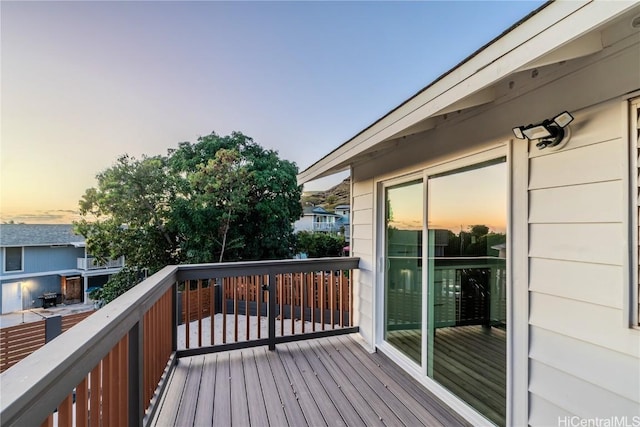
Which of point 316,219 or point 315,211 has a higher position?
point 315,211

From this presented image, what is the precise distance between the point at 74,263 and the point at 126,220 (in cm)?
837

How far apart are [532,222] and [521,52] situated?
95 centimetres

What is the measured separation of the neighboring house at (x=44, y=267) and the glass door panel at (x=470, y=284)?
15.8 metres

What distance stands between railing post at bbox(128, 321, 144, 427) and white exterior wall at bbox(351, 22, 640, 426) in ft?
7.20

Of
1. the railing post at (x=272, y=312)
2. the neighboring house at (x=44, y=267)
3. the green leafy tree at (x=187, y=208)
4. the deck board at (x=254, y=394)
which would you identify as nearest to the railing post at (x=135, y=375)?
the deck board at (x=254, y=394)

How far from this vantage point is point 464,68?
1.42 metres

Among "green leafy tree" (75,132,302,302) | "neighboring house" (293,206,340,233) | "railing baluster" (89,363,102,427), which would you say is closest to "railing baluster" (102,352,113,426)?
"railing baluster" (89,363,102,427)

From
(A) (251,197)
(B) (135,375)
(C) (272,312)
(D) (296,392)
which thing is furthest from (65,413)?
(A) (251,197)

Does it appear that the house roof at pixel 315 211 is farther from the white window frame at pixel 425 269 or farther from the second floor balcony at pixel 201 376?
the white window frame at pixel 425 269

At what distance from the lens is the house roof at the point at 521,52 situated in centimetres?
92

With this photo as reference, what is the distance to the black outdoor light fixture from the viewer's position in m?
1.44

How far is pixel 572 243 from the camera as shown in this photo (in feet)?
4.76

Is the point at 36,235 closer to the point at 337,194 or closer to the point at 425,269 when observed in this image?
the point at 337,194

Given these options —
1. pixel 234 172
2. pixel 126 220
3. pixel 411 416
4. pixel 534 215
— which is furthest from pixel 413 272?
pixel 126 220
